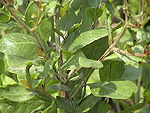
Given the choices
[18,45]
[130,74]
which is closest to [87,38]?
[18,45]

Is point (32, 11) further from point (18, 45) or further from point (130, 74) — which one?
point (130, 74)

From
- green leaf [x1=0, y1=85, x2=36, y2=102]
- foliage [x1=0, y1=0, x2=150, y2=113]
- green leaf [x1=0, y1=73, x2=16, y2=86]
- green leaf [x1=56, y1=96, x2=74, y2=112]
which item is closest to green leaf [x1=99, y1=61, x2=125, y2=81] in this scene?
foliage [x1=0, y1=0, x2=150, y2=113]

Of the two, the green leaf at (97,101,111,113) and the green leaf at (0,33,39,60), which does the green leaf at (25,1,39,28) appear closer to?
the green leaf at (0,33,39,60)

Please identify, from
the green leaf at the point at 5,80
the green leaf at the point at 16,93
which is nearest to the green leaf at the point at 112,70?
the green leaf at the point at 16,93

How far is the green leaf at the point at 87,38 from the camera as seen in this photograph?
91cm

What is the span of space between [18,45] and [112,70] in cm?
34

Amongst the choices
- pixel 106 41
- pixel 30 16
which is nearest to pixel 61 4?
pixel 30 16

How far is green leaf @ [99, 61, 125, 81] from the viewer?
41.9 inches

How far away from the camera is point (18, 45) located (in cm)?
86

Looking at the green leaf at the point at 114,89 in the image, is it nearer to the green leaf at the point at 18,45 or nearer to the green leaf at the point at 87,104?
the green leaf at the point at 87,104

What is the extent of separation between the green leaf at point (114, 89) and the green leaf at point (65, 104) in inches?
3.9

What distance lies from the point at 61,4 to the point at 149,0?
0.48 metres

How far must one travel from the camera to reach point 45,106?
3.43ft

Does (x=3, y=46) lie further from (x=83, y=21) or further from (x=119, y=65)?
(x=119, y=65)
